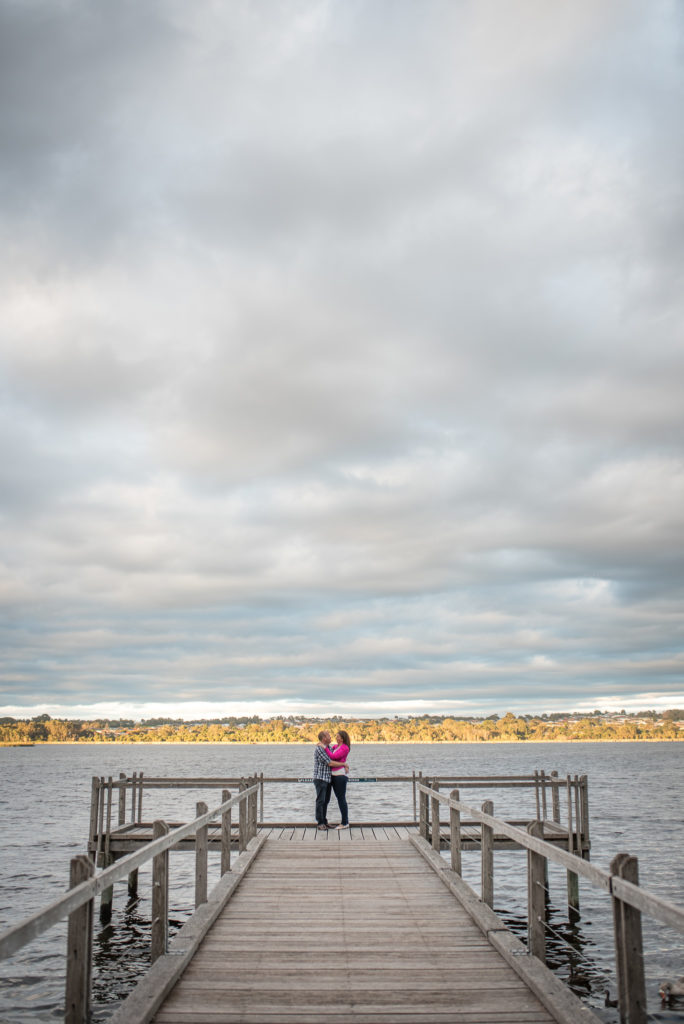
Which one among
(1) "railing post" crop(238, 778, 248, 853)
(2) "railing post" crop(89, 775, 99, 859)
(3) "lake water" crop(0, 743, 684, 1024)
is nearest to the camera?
(3) "lake water" crop(0, 743, 684, 1024)

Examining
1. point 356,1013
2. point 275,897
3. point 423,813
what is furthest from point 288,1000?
point 423,813

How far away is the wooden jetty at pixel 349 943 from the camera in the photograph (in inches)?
189

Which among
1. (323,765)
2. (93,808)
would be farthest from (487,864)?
(93,808)

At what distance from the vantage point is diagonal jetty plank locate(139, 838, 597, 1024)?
5.61 metres

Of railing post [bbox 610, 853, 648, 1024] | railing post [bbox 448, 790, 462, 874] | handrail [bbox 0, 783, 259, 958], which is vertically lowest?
railing post [bbox 448, 790, 462, 874]

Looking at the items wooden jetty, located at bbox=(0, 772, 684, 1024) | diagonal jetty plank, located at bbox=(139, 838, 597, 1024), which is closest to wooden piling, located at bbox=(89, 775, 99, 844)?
wooden jetty, located at bbox=(0, 772, 684, 1024)

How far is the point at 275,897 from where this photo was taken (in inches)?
381

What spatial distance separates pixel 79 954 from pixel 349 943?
341 centimetres

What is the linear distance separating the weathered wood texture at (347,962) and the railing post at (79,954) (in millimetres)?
859

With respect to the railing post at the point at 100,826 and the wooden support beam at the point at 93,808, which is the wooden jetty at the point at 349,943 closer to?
the railing post at the point at 100,826

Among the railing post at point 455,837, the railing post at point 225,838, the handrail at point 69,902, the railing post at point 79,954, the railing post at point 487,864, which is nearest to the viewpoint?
the handrail at point 69,902

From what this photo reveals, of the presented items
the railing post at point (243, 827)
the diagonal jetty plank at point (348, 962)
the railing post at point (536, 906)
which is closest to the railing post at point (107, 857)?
the railing post at point (243, 827)

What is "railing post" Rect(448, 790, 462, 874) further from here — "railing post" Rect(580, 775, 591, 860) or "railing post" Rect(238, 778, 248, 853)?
"railing post" Rect(580, 775, 591, 860)

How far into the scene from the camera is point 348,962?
6.88 meters
